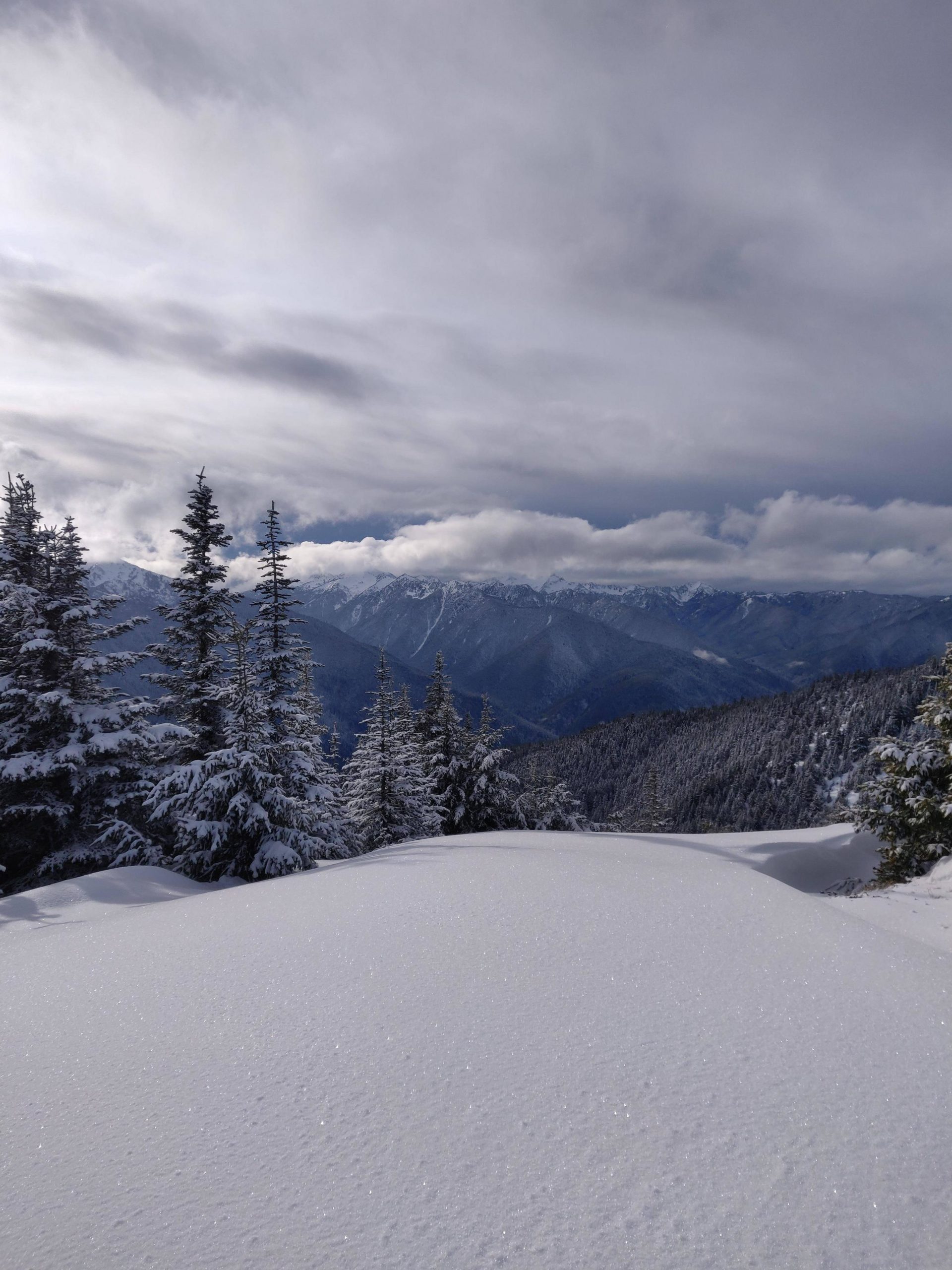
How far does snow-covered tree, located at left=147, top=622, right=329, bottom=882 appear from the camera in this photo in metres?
14.1

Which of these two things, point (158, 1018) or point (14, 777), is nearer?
point (158, 1018)

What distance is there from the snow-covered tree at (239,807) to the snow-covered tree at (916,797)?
1492 centimetres

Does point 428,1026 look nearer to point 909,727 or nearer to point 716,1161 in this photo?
Result: point 716,1161

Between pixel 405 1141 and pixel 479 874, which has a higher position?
pixel 405 1141

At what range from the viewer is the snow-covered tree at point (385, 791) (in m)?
23.0

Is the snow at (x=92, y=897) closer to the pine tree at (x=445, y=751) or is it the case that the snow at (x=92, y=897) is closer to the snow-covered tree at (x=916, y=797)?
the pine tree at (x=445, y=751)

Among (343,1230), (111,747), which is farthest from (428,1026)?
(111,747)

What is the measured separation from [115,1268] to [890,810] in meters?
17.4

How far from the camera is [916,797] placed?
1360 centimetres

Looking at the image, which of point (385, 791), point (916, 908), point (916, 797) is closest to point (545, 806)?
point (385, 791)

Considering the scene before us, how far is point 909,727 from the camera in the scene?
162250mm

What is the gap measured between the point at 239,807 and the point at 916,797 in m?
17.1

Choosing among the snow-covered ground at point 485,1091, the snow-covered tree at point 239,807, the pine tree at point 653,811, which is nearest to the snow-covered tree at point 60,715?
the snow-covered tree at point 239,807

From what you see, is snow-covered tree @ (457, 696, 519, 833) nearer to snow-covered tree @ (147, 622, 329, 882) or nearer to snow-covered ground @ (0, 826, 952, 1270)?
snow-covered tree @ (147, 622, 329, 882)
